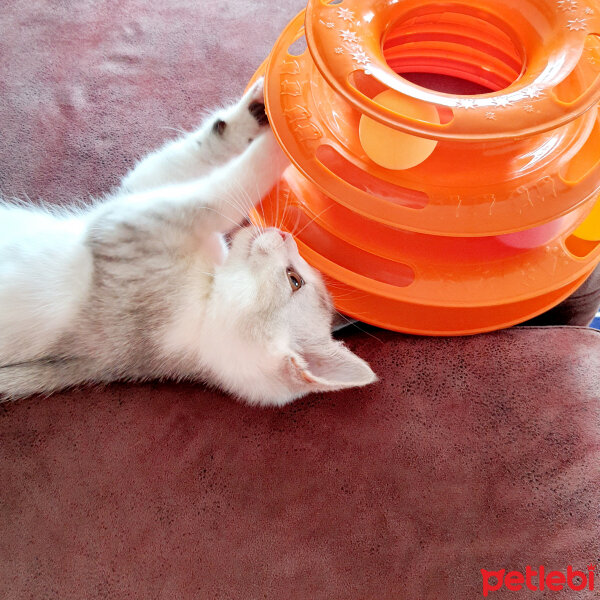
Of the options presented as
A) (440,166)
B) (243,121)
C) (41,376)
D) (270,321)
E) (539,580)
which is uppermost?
(440,166)

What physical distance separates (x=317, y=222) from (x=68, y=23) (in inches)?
50.8

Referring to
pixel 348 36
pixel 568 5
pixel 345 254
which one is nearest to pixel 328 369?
pixel 345 254

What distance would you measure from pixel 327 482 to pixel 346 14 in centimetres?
102

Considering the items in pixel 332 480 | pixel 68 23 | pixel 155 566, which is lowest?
pixel 155 566

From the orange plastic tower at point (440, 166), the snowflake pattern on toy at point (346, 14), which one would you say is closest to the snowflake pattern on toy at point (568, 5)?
the orange plastic tower at point (440, 166)

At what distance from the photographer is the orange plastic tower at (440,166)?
3.73ft

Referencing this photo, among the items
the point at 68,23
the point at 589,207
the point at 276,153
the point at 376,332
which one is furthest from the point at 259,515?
the point at 68,23

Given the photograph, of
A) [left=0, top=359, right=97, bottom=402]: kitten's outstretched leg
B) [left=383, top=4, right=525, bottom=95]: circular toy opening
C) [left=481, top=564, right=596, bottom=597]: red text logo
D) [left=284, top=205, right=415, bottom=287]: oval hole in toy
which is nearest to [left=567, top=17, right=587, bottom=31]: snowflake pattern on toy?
[left=383, top=4, right=525, bottom=95]: circular toy opening

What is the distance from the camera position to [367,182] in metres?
1.29

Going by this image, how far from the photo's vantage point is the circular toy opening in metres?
1.52

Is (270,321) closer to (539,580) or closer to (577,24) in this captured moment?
(539,580)

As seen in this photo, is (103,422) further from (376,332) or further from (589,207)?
(589,207)

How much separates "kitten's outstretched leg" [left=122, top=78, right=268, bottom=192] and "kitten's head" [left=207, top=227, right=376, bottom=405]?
0.99ft

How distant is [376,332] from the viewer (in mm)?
1433
